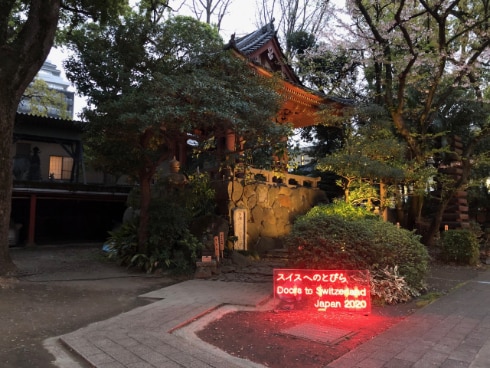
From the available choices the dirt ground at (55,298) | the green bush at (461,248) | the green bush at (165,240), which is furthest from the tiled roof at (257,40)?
the green bush at (461,248)

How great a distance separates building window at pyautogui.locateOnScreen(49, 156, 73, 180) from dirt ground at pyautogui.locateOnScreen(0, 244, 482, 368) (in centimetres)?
1035

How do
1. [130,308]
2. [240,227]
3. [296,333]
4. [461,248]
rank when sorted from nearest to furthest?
[296,333] → [130,308] → [461,248] → [240,227]

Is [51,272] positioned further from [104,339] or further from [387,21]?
[387,21]

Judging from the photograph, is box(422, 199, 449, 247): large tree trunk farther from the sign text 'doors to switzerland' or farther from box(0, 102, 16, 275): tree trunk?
box(0, 102, 16, 275): tree trunk

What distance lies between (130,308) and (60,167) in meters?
15.1

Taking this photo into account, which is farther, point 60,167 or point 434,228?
point 60,167

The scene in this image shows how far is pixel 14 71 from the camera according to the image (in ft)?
29.0

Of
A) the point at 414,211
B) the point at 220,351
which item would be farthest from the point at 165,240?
the point at 414,211

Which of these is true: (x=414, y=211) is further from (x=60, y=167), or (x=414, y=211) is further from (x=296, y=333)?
(x=60, y=167)

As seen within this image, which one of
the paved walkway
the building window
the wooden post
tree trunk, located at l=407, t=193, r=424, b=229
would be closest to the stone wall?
tree trunk, located at l=407, t=193, r=424, b=229

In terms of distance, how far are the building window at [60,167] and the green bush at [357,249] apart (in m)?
15.7

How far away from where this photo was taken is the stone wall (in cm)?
1266

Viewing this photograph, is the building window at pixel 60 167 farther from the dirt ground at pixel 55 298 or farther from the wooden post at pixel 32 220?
the dirt ground at pixel 55 298

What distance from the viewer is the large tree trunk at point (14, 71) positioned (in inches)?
341
